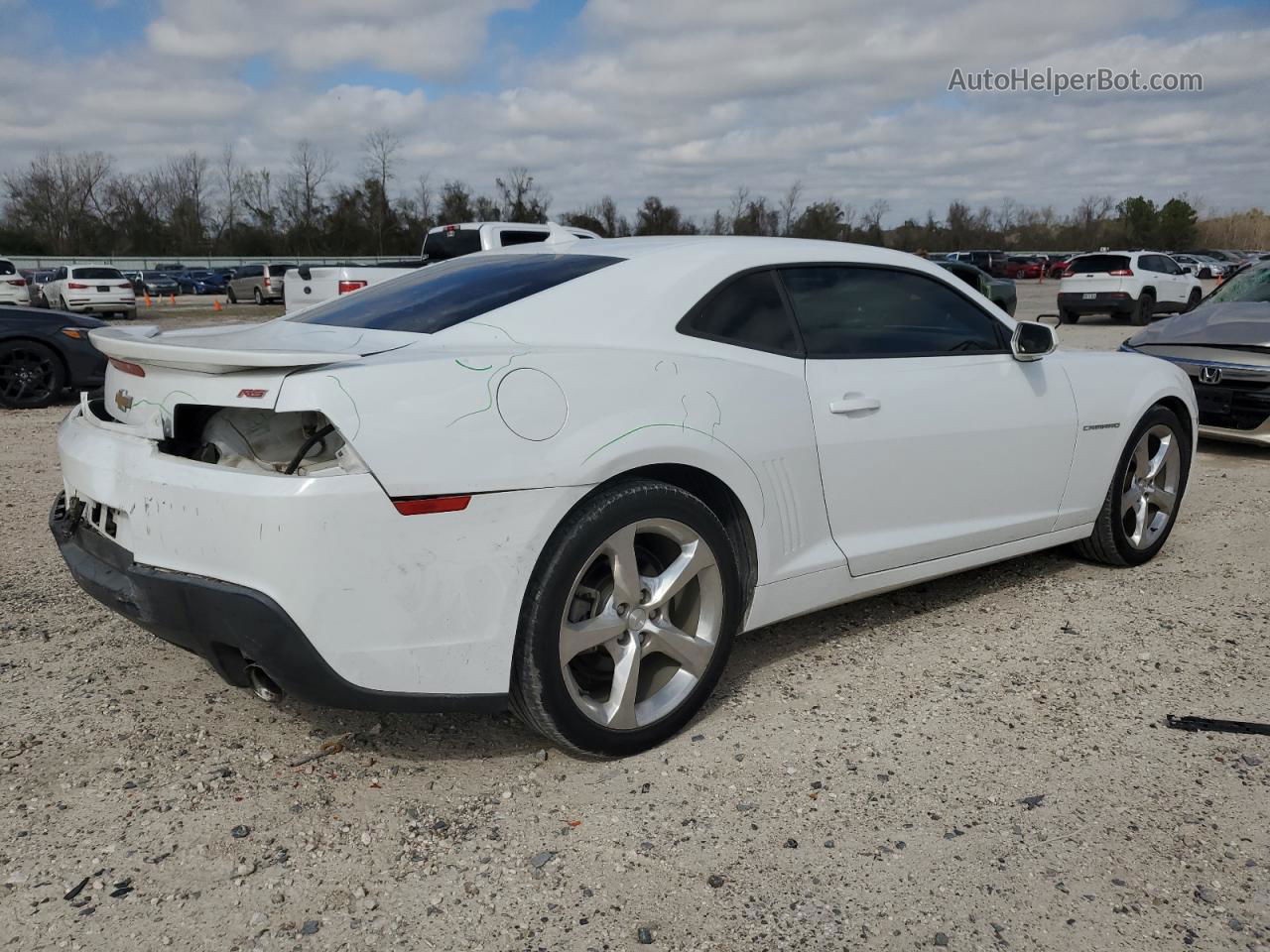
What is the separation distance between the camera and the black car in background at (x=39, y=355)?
9.87 metres

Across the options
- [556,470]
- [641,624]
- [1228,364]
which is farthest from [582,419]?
[1228,364]

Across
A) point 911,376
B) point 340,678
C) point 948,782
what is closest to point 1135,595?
point 911,376

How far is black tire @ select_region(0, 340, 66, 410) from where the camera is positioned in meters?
9.88

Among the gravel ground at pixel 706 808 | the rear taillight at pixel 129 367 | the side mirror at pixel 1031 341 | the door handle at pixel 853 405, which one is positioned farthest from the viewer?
the side mirror at pixel 1031 341

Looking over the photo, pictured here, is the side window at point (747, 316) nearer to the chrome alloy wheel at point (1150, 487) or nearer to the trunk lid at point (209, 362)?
the trunk lid at point (209, 362)

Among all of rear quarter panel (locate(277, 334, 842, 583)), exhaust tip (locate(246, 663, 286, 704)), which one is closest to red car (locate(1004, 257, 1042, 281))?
rear quarter panel (locate(277, 334, 842, 583))

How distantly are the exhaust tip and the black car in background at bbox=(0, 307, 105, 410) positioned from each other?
27.7 ft

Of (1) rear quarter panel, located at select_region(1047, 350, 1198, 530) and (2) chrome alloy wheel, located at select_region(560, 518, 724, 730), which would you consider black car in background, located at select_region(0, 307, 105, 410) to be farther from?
(1) rear quarter panel, located at select_region(1047, 350, 1198, 530)

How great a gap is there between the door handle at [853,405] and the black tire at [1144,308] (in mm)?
21655

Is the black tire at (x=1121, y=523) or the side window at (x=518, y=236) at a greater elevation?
the side window at (x=518, y=236)

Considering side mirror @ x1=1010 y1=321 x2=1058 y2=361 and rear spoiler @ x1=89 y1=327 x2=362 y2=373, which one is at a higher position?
rear spoiler @ x1=89 y1=327 x2=362 y2=373

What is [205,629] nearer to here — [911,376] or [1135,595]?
[911,376]

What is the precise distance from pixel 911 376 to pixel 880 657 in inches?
40.4

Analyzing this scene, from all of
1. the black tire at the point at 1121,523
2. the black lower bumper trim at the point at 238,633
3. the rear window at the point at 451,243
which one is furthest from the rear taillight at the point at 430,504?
the rear window at the point at 451,243
